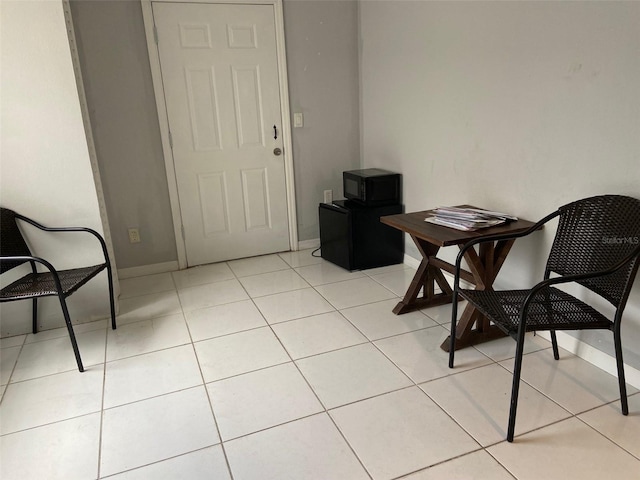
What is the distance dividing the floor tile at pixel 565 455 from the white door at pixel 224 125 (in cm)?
264

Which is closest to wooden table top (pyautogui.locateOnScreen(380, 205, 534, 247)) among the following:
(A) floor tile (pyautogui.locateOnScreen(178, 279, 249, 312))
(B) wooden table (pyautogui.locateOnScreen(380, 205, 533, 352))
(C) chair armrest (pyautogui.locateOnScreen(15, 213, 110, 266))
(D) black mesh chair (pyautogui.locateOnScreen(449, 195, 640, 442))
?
(B) wooden table (pyautogui.locateOnScreen(380, 205, 533, 352))

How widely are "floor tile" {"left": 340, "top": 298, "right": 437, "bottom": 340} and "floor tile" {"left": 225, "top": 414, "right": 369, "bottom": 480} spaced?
78 centimetres

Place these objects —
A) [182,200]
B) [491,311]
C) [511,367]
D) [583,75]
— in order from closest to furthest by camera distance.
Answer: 1. [491,311]
2. [583,75]
3. [511,367]
4. [182,200]

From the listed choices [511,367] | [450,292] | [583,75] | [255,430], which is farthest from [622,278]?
[255,430]

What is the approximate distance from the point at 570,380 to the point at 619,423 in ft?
0.94

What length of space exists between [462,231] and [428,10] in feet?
5.21

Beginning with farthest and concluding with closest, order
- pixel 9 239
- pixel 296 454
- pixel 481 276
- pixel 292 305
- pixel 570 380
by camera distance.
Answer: pixel 292 305, pixel 9 239, pixel 481 276, pixel 570 380, pixel 296 454

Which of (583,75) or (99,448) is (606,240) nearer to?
(583,75)

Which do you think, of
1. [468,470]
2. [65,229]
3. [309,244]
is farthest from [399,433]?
[309,244]

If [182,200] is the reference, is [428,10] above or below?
above

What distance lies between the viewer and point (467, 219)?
7.64ft

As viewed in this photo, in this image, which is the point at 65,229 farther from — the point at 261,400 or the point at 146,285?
the point at 261,400

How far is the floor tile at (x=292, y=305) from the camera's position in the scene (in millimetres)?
2756

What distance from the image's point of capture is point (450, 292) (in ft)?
9.24
